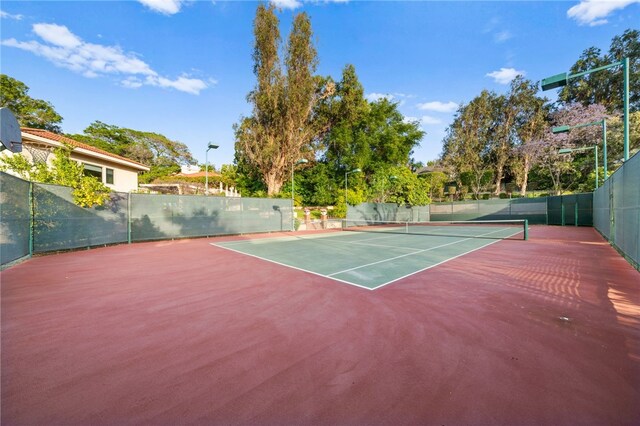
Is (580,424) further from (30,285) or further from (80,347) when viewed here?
(30,285)

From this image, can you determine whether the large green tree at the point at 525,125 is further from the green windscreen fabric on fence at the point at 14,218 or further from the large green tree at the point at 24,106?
the large green tree at the point at 24,106

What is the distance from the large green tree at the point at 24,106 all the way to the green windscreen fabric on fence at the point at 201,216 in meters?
26.4

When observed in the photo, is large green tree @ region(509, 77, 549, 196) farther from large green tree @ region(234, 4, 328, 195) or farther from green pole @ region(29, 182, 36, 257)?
green pole @ region(29, 182, 36, 257)

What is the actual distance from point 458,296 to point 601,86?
47.9 metres

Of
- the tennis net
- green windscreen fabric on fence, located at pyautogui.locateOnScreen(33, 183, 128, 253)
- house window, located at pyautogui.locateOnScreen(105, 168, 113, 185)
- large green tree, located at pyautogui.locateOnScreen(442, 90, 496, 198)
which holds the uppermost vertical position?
large green tree, located at pyautogui.locateOnScreen(442, 90, 496, 198)

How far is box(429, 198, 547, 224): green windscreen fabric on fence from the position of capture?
26844mm

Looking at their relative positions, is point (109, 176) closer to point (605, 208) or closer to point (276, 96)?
point (276, 96)

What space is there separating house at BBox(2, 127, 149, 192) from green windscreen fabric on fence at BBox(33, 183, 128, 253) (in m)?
5.24

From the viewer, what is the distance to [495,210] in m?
29.7

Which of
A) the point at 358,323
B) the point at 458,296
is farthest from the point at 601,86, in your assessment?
the point at 358,323

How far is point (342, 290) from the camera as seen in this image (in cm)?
528

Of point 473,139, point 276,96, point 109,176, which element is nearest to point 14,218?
point 109,176

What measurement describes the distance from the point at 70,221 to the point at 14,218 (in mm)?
3086

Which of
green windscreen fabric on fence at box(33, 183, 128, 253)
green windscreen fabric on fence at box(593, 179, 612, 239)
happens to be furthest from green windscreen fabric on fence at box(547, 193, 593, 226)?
green windscreen fabric on fence at box(33, 183, 128, 253)
